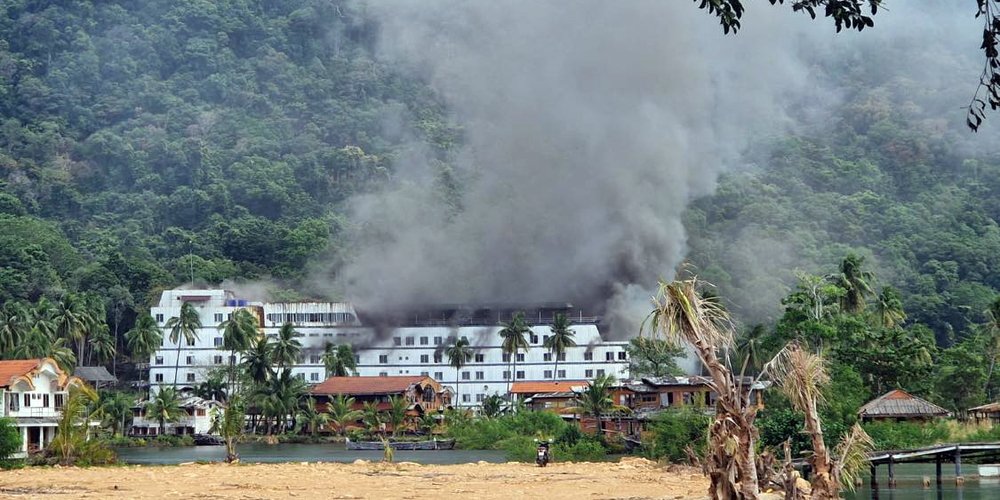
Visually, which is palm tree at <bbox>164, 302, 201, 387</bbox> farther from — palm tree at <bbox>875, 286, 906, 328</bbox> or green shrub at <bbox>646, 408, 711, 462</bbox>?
green shrub at <bbox>646, 408, 711, 462</bbox>

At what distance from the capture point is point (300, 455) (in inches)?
2950

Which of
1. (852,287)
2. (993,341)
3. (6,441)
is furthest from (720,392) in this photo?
(993,341)

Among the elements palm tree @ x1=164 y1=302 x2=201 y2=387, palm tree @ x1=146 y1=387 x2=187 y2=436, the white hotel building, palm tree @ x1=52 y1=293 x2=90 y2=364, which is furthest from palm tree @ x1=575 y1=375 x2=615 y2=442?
palm tree @ x1=164 y1=302 x2=201 y2=387

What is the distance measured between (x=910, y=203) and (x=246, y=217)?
77.3m

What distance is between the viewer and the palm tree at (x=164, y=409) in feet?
327

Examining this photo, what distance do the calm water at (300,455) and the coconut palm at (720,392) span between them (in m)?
43.8

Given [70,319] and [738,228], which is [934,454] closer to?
[70,319]

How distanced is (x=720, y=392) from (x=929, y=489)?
93.0 feet

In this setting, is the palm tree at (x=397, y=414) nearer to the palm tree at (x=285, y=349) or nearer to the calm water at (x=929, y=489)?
the palm tree at (x=285, y=349)

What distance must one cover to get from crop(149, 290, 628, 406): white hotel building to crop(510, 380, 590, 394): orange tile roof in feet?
11.1

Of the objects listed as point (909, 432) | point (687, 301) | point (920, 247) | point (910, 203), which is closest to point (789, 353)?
point (687, 301)

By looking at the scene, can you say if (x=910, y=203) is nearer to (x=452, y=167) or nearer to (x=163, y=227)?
(x=452, y=167)

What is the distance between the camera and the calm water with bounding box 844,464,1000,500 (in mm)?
42938

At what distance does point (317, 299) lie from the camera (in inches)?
5340
